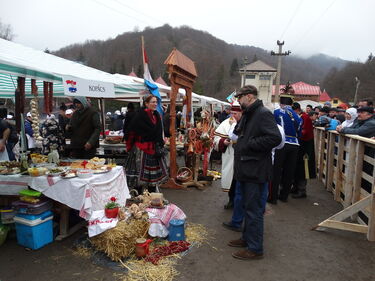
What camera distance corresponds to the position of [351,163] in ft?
15.4

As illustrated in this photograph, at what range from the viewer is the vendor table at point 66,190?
3412 millimetres

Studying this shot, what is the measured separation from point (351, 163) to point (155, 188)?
3581mm

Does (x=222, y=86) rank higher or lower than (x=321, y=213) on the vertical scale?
higher

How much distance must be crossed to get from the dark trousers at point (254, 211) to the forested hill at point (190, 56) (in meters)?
40.5

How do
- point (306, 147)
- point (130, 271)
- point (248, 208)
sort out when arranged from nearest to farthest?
point (130, 271) → point (248, 208) → point (306, 147)

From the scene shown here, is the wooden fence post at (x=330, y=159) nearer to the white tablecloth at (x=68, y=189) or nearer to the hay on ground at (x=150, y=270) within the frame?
the hay on ground at (x=150, y=270)

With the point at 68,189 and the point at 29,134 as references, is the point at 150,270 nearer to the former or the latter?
the point at 68,189

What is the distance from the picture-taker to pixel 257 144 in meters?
2.99

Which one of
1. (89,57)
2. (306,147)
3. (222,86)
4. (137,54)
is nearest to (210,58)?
(222,86)

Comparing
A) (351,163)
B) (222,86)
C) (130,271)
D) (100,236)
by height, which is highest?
(222,86)

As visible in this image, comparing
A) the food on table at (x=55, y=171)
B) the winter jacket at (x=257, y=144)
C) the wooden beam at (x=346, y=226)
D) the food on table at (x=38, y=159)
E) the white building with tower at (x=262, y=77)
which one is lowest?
the wooden beam at (x=346, y=226)

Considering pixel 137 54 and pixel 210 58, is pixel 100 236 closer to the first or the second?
pixel 137 54

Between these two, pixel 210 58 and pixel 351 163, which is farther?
pixel 210 58

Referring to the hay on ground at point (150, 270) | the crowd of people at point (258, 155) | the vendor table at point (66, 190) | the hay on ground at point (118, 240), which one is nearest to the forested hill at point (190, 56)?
the crowd of people at point (258, 155)
